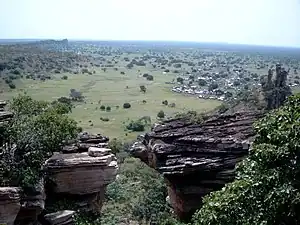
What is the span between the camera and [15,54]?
12244cm

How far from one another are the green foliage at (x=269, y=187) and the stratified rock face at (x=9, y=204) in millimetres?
7250

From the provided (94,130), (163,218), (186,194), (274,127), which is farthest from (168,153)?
(94,130)

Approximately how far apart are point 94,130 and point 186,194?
117 ft

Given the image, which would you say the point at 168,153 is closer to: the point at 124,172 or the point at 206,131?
the point at 206,131

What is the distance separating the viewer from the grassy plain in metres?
62.2

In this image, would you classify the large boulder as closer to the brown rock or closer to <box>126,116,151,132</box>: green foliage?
the brown rock

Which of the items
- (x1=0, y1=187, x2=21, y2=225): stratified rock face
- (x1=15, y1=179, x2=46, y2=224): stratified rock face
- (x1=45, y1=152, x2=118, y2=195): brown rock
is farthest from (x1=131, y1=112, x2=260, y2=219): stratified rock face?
(x1=0, y1=187, x2=21, y2=225): stratified rock face

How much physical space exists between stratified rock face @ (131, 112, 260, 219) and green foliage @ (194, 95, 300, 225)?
6321 mm

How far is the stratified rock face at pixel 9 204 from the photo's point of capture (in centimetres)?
1709

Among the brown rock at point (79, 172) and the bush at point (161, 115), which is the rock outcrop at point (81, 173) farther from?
the bush at point (161, 115)

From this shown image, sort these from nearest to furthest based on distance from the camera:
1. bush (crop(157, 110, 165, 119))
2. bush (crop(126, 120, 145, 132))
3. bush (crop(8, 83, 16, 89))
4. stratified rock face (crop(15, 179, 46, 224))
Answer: stratified rock face (crop(15, 179, 46, 224)) < bush (crop(126, 120, 145, 132)) < bush (crop(157, 110, 165, 119)) < bush (crop(8, 83, 16, 89))

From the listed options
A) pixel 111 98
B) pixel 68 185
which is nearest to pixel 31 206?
pixel 68 185

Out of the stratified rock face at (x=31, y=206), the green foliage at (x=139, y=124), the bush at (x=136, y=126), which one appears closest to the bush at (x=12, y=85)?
the green foliage at (x=139, y=124)

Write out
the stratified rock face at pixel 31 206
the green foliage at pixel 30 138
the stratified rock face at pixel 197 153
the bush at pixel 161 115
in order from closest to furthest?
the stratified rock face at pixel 31 206 < the green foliage at pixel 30 138 < the stratified rock face at pixel 197 153 < the bush at pixel 161 115
